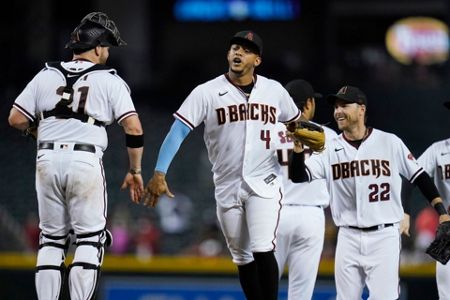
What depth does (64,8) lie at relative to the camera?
21703 millimetres

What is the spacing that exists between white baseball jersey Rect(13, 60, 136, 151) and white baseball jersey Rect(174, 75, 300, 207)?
1.85 ft

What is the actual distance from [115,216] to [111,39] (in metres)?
9.04

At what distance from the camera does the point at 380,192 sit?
24.1ft

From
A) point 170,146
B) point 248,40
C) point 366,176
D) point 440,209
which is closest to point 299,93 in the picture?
point 366,176

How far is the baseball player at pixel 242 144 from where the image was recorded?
6773mm

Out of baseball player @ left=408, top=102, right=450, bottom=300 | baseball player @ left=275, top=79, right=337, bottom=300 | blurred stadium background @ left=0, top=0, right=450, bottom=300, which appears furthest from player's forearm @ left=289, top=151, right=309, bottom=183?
blurred stadium background @ left=0, top=0, right=450, bottom=300

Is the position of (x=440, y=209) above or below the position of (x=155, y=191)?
below

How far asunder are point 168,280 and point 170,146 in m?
3.98

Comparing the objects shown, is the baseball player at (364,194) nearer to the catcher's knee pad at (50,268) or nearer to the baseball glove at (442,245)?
the baseball glove at (442,245)

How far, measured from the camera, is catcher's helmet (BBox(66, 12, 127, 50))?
257 inches

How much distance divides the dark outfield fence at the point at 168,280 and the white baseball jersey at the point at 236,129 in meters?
3.59

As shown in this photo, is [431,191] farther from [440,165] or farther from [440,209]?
[440,165]

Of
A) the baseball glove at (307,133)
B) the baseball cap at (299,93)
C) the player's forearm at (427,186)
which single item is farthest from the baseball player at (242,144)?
the player's forearm at (427,186)

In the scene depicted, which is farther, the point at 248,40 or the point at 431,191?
the point at 431,191
